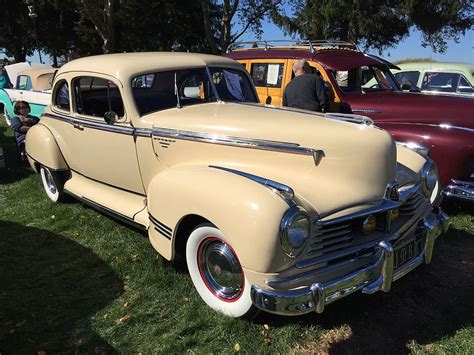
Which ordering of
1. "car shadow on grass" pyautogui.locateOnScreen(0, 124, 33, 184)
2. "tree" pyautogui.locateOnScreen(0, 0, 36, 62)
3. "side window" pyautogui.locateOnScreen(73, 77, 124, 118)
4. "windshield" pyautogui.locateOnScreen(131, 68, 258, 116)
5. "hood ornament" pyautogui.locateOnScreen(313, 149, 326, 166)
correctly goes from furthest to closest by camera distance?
1. "tree" pyautogui.locateOnScreen(0, 0, 36, 62)
2. "car shadow on grass" pyautogui.locateOnScreen(0, 124, 33, 184)
3. "side window" pyautogui.locateOnScreen(73, 77, 124, 118)
4. "windshield" pyautogui.locateOnScreen(131, 68, 258, 116)
5. "hood ornament" pyautogui.locateOnScreen(313, 149, 326, 166)

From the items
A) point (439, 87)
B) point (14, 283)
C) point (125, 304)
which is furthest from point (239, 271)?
point (439, 87)

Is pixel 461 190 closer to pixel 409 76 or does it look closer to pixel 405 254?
pixel 405 254

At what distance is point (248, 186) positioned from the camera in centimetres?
275

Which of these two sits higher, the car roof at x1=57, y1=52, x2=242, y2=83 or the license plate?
the car roof at x1=57, y1=52, x2=242, y2=83

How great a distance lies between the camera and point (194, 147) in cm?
353

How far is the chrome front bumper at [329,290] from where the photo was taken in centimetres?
251

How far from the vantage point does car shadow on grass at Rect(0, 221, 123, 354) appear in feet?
9.59

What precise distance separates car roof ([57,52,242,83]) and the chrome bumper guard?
8.64 ft

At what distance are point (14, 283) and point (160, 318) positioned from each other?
4.66 ft

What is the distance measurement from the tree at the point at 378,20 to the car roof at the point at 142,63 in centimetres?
2006

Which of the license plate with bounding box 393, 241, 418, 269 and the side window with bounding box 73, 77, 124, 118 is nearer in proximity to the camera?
the license plate with bounding box 393, 241, 418, 269

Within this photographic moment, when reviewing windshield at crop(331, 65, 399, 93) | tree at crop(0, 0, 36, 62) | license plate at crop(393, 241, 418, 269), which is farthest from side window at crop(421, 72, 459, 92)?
tree at crop(0, 0, 36, 62)

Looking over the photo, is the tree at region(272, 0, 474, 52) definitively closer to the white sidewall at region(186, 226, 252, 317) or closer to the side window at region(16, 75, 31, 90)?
the side window at region(16, 75, 31, 90)

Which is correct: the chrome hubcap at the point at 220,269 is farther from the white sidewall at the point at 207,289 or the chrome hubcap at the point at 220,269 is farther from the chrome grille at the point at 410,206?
the chrome grille at the point at 410,206
